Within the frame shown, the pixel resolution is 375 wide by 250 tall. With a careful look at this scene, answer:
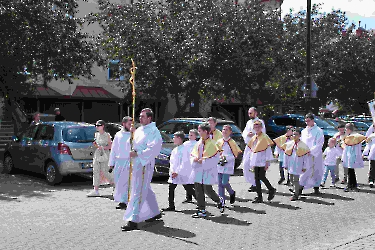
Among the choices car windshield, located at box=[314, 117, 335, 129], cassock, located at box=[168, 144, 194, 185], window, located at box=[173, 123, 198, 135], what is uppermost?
car windshield, located at box=[314, 117, 335, 129]

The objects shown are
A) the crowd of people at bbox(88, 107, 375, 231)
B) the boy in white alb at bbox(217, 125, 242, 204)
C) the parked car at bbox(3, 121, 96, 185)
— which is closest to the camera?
the crowd of people at bbox(88, 107, 375, 231)

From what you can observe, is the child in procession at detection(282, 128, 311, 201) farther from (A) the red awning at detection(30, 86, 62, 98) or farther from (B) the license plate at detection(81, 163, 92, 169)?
(A) the red awning at detection(30, 86, 62, 98)

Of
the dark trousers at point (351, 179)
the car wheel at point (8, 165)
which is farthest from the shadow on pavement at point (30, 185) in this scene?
the dark trousers at point (351, 179)

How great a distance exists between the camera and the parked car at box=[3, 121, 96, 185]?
41.0 feet

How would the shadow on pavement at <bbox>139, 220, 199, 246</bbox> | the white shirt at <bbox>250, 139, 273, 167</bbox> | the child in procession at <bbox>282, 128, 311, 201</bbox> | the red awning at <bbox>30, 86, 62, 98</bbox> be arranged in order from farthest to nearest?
the red awning at <bbox>30, 86, 62, 98</bbox>
the child in procession at <bbox>282, 128, 311, 201</bbox>
the white shirt at <bbox>250, 139, 273, 167</bbox>
the shadow on pavement at <bbox>139, 220, 199, 246</bbox>

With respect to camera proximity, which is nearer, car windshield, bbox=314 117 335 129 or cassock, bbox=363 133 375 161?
cassock, bbox=363 133 375 161

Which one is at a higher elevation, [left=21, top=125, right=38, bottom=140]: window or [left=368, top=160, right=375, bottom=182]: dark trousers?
[left=21, top=125, right=38, bottom=140]: window

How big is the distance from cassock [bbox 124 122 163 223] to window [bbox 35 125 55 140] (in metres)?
5.62

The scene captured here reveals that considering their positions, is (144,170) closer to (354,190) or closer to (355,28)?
(354,190)

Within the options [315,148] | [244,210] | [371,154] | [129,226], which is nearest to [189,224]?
[129,226]

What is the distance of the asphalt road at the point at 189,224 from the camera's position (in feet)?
22.9

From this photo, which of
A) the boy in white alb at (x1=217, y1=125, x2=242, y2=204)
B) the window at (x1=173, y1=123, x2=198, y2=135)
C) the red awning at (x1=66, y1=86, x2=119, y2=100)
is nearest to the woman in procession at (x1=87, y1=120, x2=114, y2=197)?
the boy in white alb at (x1=217, y1=125, x2=242, y2=204)

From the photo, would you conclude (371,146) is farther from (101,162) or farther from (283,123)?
(283,123)

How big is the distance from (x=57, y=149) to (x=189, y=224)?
5.35 m
